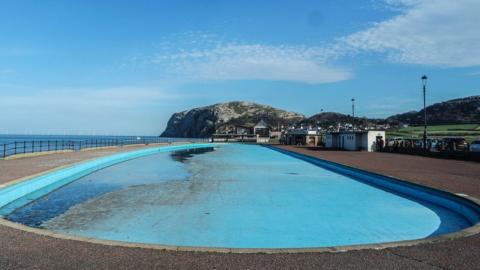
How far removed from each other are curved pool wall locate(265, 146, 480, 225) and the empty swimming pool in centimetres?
5

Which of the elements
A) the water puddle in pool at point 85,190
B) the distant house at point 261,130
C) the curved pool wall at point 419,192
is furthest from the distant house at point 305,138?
the water puddle in pool at point 85,190

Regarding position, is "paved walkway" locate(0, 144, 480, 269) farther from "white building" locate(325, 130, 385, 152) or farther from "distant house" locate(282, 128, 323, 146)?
"distant house" locate(282, 128, 323, 146)

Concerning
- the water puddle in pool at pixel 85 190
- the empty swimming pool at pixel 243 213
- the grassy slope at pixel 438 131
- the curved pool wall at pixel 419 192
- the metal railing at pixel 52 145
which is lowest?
the empty swimming pool at pixel 243 213

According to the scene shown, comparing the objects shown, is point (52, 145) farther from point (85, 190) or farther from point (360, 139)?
point (360, 139)

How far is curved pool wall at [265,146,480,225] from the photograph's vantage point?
891 centimetres

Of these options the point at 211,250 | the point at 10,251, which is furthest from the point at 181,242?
the point at 10,251

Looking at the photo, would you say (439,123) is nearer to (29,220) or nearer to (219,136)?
(219,136)

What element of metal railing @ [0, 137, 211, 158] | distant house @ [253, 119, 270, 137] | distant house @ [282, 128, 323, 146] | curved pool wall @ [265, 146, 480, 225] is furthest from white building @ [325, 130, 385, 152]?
distant house @ [253, 119, 270, 137]

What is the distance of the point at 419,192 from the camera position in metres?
12.1

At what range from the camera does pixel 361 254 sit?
522 centimetres

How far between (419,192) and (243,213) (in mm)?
5060

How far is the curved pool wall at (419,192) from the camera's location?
8906mm

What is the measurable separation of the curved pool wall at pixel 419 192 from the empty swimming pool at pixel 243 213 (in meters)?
0.05

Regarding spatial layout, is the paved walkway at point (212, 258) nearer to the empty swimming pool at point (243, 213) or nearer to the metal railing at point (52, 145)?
the empty swimming pool at point (243, 213)
